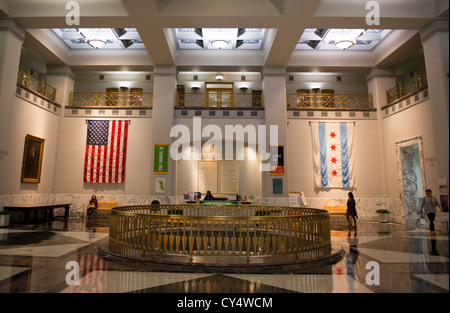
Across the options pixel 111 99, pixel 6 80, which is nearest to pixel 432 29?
pixel 111 99

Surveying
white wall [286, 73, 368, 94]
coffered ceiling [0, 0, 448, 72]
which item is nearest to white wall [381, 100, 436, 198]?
white wall [286, 73, 368, 94]

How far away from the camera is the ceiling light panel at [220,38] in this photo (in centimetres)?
1187

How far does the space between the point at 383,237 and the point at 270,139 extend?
20.2 feet

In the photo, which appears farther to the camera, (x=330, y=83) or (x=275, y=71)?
(x=330, y=83)

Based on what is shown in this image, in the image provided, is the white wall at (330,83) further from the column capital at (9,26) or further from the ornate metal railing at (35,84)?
the column capital at (9,26)

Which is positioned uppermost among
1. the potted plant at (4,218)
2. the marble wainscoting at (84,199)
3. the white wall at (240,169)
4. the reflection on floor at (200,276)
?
the white wall at (240,169)

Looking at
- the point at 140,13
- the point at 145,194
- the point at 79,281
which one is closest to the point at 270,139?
the point at 145,194

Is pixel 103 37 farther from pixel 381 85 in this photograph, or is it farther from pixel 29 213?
pixel 381 85

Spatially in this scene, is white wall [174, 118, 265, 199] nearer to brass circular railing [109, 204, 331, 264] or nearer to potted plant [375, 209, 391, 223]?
potted plant [375, 209, 391, 223]

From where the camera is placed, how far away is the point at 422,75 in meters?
11.2

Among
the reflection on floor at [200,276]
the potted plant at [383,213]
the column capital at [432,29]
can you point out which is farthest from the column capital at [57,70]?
the column capital at [432,29]

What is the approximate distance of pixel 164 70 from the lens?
13.1 meters

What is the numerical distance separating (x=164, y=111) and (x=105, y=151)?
3599mm

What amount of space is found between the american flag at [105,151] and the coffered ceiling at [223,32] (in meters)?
3.07
